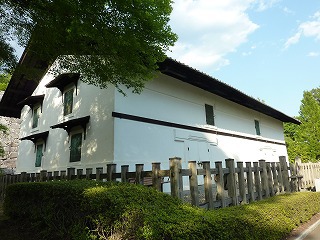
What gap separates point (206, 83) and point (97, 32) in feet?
27.0

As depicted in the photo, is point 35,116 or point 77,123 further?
point 35,116

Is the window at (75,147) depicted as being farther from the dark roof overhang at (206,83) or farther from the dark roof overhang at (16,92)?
the dark roof overhang at (206,83)

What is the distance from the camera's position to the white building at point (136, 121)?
370 inches

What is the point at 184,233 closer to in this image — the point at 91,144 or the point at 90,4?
the point at 90,4

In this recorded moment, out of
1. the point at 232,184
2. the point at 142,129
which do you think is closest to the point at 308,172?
the point at 232,184

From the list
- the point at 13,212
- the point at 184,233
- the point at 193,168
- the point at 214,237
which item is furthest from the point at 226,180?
the point at 13,212

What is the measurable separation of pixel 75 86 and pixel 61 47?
21.8 feet

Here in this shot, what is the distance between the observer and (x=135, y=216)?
2961 millimetres

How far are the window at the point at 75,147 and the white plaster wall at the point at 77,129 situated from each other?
27cm

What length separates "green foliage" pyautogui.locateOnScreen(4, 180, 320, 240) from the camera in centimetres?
287

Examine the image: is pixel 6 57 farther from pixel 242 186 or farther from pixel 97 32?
pixel 242 186

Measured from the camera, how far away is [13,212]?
19.4 feet

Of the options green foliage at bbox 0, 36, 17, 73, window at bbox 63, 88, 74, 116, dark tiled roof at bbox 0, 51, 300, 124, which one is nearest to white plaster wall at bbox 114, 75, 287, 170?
dark tiled roof at bbox 0, 51, 300, 124

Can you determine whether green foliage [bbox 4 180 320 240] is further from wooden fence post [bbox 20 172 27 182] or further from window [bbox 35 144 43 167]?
window [bbox 35 144 43 167]
